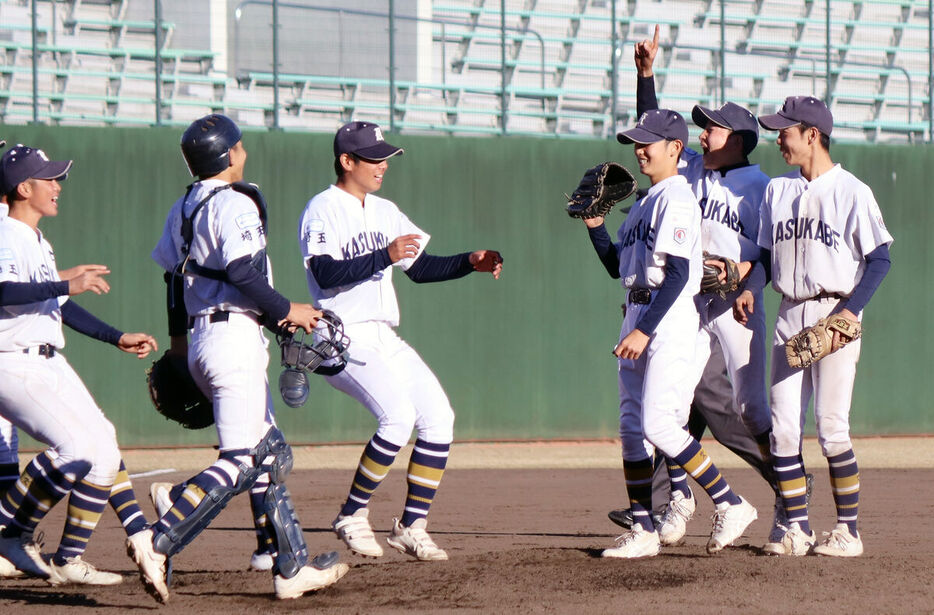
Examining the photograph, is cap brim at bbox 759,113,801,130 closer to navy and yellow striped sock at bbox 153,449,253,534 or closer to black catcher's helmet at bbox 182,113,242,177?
black catcher's helmet at bbox 182,113,242,177

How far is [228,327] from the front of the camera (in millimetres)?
4605

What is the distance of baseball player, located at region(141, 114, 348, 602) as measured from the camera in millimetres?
4500

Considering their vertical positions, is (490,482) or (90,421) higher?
(90,421)

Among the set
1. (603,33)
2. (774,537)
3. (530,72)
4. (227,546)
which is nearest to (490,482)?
(227,546)

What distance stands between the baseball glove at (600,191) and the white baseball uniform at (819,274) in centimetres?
70

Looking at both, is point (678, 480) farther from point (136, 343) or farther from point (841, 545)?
point (136, 343)

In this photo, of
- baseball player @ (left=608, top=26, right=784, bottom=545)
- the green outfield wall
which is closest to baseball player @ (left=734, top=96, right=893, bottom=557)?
baseball player @ (left=608, top=26, right=784, bottom=545)

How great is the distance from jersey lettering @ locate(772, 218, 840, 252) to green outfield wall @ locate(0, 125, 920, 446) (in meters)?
5.46

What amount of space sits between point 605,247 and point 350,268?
124cm

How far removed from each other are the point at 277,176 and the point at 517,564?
635 centimetres

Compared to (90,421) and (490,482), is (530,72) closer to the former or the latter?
(490,482)

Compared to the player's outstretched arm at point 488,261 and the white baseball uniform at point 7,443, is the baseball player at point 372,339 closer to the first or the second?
the player's outstretched arm at point 488,261

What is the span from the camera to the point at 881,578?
4684 mm

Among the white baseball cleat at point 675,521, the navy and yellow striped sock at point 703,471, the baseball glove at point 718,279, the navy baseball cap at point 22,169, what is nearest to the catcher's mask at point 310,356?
the navy baseball cap at point 22,169
